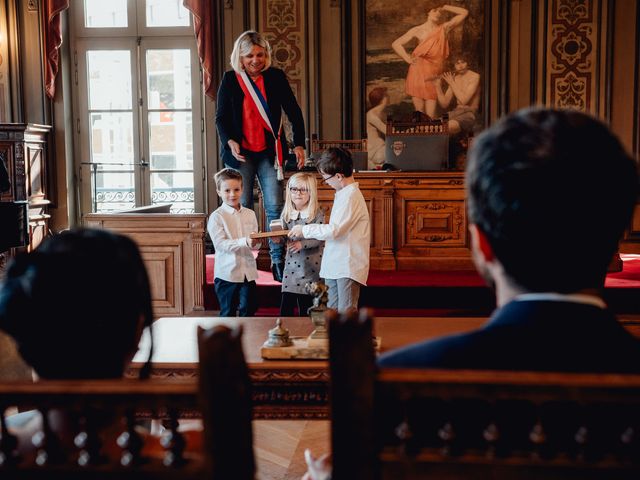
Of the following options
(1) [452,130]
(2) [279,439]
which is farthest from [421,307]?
(1) [452,130]

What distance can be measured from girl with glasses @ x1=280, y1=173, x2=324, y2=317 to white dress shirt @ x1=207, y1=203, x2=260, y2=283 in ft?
0.79

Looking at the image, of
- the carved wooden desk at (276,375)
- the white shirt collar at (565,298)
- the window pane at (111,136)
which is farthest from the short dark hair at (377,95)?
the white shirt collar at (565,298)

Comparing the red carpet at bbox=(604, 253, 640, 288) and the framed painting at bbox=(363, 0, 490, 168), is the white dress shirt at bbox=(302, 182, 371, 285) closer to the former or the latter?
the red carpet at bbox=(604, 253, 640, 288)

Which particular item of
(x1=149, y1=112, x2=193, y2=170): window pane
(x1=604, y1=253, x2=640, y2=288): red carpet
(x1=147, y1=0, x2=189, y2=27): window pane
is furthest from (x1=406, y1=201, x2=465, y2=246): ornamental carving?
(x1=147, y1=0, x2=189, y2=27): window pane

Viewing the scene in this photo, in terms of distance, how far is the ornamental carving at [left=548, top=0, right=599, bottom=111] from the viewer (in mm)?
9200

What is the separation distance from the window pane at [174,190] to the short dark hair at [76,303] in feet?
28.7

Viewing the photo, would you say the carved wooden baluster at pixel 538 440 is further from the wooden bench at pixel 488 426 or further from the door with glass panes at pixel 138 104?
the door with glass panes at pixel 138 104

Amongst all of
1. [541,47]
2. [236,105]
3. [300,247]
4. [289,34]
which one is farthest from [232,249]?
[541,47]

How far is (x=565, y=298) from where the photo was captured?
1063mm

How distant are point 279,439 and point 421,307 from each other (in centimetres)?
253

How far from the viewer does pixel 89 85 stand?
9875 millimetres

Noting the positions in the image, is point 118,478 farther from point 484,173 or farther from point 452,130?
point 452,130

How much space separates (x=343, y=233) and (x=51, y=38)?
673 cm

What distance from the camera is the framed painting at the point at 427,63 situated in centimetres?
940
